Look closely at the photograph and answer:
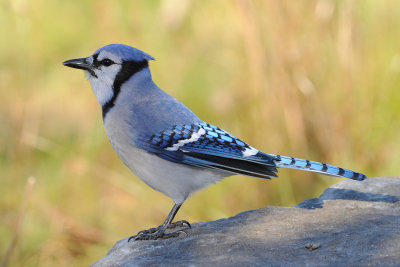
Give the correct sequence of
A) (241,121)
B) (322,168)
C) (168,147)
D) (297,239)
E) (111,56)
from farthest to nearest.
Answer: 1. (241,121)
2. (111,56)
3. (168,147)
4. (322,168)
5. (297,239)

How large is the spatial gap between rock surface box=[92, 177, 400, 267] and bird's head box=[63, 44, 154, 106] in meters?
0.81

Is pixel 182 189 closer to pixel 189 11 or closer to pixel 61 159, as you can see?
pixel 61 159

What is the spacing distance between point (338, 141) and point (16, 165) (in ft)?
7.52

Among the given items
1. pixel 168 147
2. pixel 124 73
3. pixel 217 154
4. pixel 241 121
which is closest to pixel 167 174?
pixel 168 147

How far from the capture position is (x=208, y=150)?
298 centimetres

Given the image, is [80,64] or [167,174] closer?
[167,174]

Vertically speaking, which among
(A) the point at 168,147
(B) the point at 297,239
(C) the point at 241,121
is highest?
(C) the point at 241,121

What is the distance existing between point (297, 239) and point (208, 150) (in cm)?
64

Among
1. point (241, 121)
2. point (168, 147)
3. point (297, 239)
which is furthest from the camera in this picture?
point (241, 121)

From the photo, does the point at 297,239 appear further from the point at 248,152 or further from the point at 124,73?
the point at 124,73

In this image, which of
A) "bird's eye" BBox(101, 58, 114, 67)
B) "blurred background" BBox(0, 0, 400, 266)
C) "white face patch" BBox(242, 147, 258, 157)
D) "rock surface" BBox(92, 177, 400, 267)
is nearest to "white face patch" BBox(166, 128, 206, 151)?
"white face patch" BBox(242, 147, 258, 157)

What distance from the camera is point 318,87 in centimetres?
457

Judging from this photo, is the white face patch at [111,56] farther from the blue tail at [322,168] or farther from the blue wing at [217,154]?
the blue tail at [322,168]

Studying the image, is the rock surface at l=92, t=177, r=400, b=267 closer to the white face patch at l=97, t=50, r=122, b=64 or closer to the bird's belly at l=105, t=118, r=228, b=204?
the bird's belly at l=105, t=118, r=228, b=204
